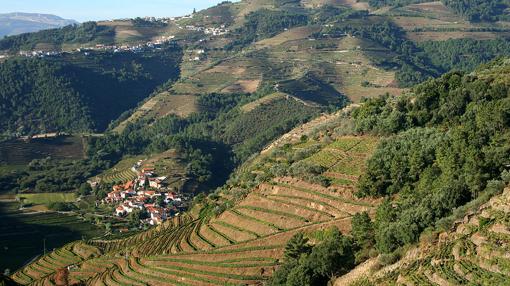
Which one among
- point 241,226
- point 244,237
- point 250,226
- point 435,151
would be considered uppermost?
point 435,151

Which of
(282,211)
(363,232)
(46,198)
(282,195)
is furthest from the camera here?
(46,198)

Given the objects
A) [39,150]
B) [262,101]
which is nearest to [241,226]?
[39,150]

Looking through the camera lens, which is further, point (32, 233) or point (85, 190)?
point (85, 190)

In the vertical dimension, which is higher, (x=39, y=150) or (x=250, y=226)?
(x=250, y=226)

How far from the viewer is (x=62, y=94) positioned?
170875 millimetres

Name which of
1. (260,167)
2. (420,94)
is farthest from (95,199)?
(420,94)

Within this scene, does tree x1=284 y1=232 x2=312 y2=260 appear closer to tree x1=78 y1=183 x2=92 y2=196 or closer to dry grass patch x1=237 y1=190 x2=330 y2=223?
dry grass patch x1=237 y1=190 x2=330 y2=223

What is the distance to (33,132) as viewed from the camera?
154 meters

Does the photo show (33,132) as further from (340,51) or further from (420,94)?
(420,94)

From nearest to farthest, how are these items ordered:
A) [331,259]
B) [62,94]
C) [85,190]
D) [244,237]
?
1. [331,259]
2. [244,237]
3. [85,190]
4. [62,94]

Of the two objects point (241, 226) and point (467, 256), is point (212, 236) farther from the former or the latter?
point (467, 256)

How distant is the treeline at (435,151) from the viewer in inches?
1373

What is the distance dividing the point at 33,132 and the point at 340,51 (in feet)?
278

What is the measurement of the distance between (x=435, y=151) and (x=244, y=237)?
14.5m
